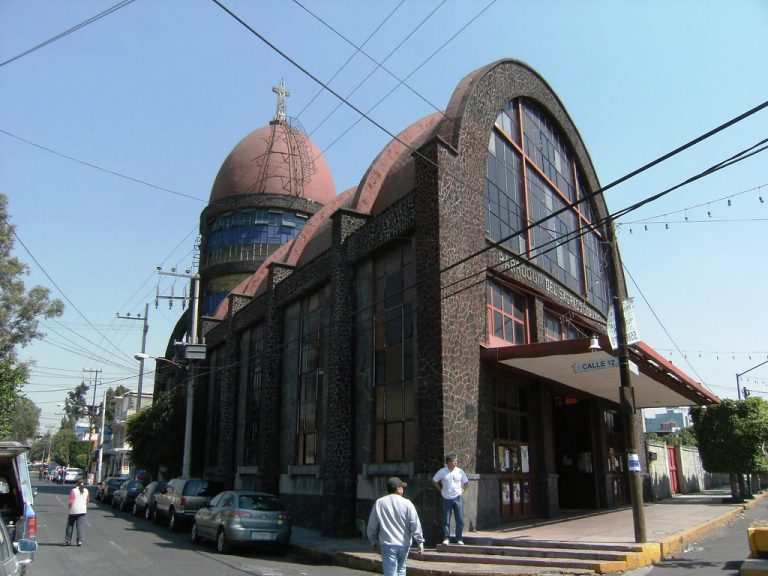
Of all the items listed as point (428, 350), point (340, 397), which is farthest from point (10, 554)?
point (340, 397)

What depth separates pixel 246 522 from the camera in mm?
14539

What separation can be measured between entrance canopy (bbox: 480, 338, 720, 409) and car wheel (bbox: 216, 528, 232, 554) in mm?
7594

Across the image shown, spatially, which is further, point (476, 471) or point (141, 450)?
point (141, 450)

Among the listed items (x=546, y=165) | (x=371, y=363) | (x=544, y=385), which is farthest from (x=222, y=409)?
(x=546, y=165)

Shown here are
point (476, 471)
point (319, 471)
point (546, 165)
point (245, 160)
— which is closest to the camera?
point (476, 471)

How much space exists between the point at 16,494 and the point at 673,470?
29897 millimetres

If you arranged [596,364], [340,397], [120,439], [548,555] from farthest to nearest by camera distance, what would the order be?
[120,439] < [340,397] < [596,364] < [548,555]

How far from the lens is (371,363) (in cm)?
1755

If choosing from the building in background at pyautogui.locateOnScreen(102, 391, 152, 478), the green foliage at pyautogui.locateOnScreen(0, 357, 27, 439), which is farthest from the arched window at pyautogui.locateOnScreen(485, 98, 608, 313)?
the building in background at pyautogui.locateOnScreen(102, 391, 152, 478)

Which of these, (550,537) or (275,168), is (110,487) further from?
(550,537)

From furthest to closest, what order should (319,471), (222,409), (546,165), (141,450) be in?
(141,450) → (222,409) → (546,165) → (319,471)

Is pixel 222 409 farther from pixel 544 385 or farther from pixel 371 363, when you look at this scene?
pixel 544 385

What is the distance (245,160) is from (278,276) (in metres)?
15.1

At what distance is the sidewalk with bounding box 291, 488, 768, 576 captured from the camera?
1121cm
